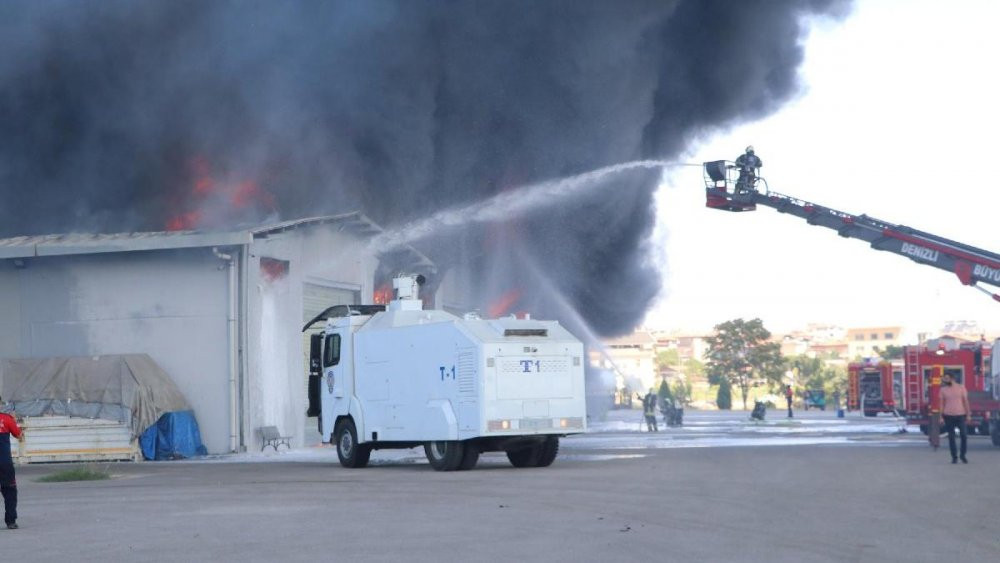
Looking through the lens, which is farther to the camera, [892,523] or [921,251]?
[921,251]

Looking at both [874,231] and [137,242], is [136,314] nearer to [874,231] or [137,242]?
[137,242]

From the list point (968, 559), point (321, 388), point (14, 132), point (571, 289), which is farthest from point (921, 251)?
point (14, 132)

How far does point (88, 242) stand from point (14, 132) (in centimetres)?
1502

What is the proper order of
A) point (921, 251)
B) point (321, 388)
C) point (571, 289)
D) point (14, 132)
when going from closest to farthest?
1. point (321, 388)
2. point (921, 251)
3. point (14, 132)
4. point (571, 289)

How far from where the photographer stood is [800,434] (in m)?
34.7

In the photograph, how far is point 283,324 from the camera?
29922 millimetres

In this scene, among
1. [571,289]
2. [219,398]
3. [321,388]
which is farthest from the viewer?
[571,289]

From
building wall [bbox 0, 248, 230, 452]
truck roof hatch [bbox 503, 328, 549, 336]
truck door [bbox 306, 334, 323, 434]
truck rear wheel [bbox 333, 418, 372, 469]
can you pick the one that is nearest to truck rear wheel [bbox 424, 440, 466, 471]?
truck rear wheel [bbox 333, 418, 372, 469]

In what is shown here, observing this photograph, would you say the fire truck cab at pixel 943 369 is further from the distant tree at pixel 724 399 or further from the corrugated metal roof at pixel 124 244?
the distant tree at pixel 724 399

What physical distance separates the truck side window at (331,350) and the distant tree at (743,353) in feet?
228

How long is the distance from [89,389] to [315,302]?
252 inches

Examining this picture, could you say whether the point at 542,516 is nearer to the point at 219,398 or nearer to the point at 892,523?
the point at 892,523

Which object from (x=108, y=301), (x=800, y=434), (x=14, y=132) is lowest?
(x=800, y=434)

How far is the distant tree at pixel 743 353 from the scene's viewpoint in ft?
299
